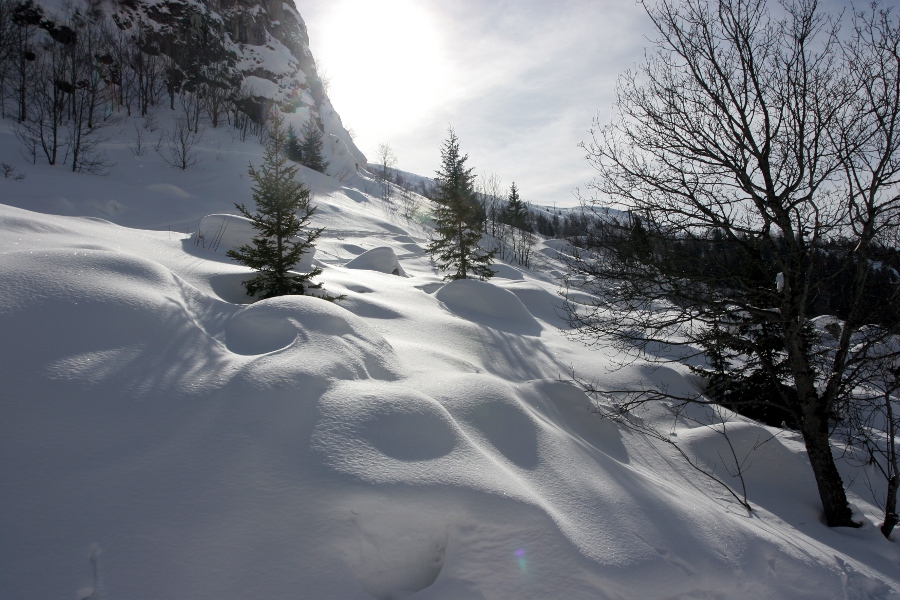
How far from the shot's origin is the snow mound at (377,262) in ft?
52.9

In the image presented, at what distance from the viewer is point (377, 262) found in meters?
16.4

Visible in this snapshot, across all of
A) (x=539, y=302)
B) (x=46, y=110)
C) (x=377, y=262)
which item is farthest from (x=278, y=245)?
(x=46, y=110)

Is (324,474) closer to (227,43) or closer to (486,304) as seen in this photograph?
(486,304)

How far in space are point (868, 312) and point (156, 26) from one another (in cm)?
5248

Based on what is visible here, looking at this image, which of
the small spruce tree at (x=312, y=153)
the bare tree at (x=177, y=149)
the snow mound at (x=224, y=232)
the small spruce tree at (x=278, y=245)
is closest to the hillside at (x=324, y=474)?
the small spruce tree at (x=278, y=245)

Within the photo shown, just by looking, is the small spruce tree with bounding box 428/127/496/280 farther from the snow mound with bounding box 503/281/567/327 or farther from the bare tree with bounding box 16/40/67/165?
the bare tree with bounding box 16/40/67/165

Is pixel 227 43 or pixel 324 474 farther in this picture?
pixel 227 43

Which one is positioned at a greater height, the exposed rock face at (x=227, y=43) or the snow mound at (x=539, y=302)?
the exposed rock face at (x=227, y=43)

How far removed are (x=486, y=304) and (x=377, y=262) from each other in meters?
6.68

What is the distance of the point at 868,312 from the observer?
472 cm

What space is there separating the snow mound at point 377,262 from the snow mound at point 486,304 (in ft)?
17.9

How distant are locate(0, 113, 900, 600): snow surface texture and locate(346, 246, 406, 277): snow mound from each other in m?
11.2

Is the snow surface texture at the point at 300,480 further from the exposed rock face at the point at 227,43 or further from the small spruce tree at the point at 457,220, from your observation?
the exposed rock face at the point at 227,43

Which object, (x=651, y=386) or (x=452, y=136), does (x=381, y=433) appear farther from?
(x=452, y=136)
